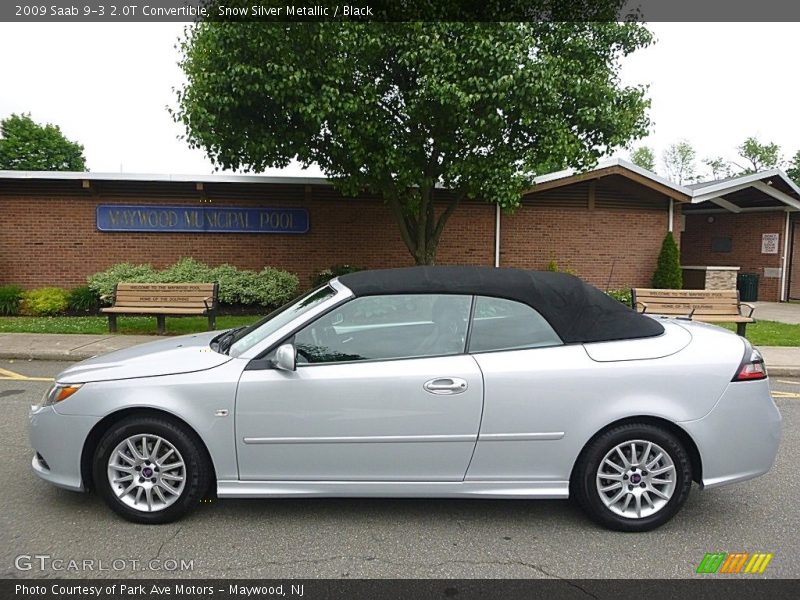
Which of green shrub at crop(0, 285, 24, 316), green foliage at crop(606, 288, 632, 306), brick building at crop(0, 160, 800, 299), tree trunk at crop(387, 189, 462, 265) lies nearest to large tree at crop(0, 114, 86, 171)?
brick building at crop(0, 160, 800, 299)

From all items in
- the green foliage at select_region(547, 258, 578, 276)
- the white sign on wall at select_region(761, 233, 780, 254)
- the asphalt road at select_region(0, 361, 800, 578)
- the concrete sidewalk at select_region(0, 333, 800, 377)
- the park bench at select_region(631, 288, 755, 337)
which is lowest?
the asphalt road at select_region(0, 361, 800, 578)

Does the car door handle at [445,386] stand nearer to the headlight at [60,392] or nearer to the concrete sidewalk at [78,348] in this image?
the headlight at [60,392]

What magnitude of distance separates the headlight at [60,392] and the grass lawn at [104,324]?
719 cm

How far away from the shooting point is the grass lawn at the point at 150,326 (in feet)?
33.9

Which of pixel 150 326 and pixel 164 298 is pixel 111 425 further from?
pixel 150 326

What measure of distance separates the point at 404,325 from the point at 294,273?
433 inches

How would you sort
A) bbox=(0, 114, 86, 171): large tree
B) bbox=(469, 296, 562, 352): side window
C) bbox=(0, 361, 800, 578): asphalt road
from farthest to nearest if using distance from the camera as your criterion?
bbox=(0, 114, 86, 171): large tree < bbox=(469, 296, 562, 352): side window < bbox=(0, 361, 800, 578): asphalt road

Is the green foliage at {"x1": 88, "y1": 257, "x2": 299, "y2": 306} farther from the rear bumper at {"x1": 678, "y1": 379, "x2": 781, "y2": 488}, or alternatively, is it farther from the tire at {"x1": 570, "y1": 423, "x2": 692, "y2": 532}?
the rear bumper at {"x1": 678, "y1": 379, "x2": 781, "y2": 488}

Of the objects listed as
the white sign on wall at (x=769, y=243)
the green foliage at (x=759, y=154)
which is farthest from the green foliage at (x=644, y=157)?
the white sign on wall at (x=769, y=243)

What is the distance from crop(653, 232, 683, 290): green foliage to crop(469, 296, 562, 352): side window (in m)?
13.2

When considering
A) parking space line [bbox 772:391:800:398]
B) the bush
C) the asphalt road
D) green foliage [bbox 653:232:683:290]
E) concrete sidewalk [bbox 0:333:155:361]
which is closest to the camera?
the asphalt road

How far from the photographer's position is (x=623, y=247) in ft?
50.3

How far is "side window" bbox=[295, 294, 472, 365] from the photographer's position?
3.29 metres

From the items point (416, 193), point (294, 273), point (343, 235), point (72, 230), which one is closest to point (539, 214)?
point (416, 193)
